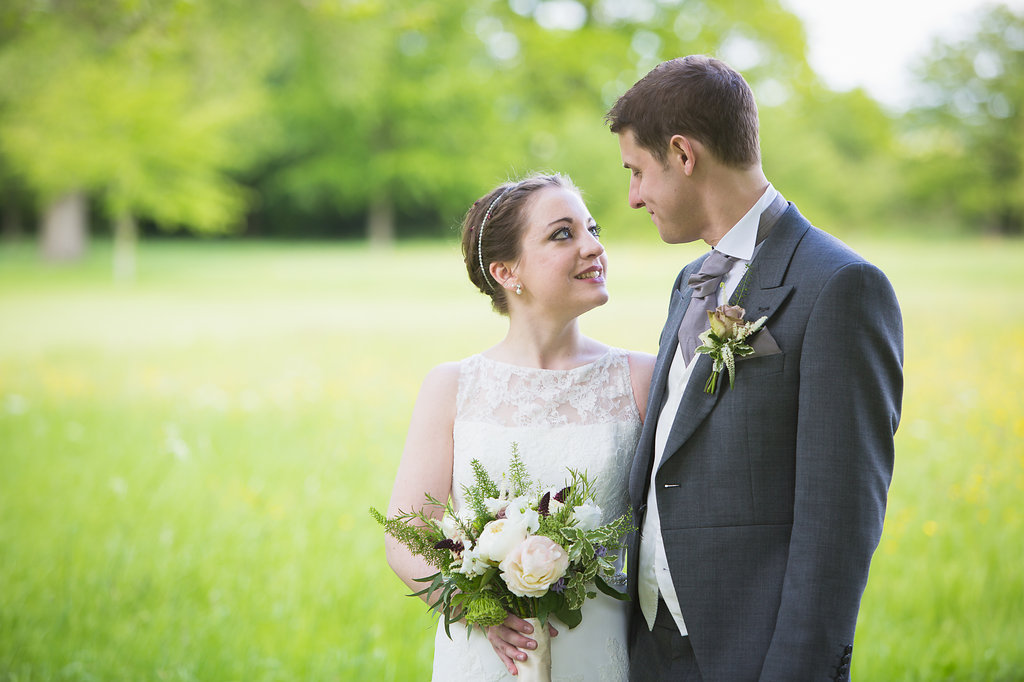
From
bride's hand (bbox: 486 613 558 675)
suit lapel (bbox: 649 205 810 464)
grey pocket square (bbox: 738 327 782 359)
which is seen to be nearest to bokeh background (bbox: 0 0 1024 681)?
suit lapel (bbox: 649 205 810 464)

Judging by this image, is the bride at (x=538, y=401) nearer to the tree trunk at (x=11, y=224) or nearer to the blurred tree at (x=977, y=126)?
the blurred tree at (x=977, y=126)

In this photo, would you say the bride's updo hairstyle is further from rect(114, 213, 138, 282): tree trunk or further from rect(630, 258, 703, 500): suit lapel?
rect(114, 213, 138, 282): tree trunk

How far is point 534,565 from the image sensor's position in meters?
2.17

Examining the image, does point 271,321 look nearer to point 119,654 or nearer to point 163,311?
point 163,311

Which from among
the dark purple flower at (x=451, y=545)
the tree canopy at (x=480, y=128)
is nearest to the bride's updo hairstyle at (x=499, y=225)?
the dark purple flower at (x=451, y=545)

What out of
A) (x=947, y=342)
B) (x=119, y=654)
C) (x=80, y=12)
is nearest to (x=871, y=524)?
(x=119, y=654)

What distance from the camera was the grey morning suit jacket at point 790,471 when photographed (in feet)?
7.22

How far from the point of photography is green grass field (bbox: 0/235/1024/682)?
15.4 feet

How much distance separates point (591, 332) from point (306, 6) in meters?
5.68

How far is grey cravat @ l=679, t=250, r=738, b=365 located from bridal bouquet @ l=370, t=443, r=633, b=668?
0.54 m

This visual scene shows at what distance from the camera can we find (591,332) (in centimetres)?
1233

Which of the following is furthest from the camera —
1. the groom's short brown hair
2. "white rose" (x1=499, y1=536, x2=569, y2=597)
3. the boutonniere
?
the groom's short brown hair

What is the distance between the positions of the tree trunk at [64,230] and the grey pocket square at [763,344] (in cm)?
3012

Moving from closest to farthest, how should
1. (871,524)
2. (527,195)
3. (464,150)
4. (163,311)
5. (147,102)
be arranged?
(871,524) < (527,195) < (163,311) < (147,102) < (464,150)
